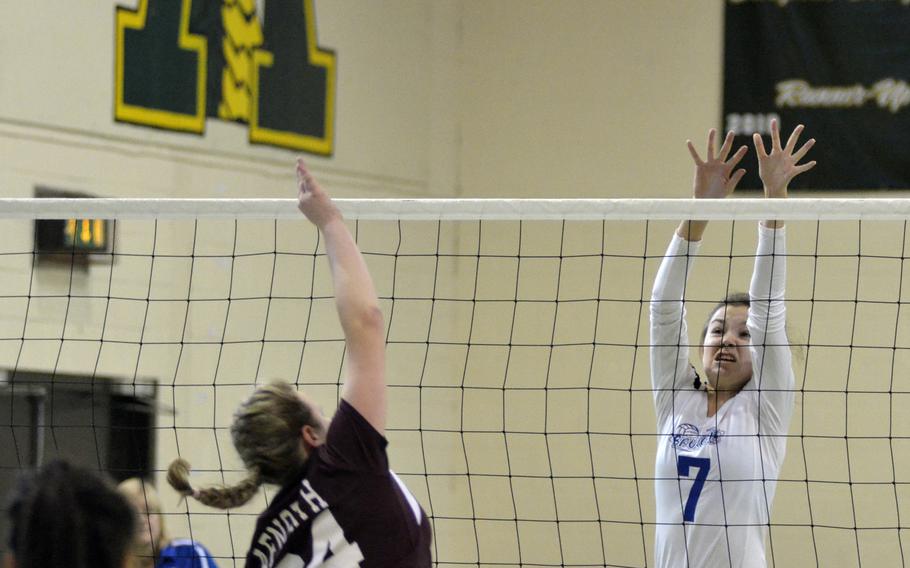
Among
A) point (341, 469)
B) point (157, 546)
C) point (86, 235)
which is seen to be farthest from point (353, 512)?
point (86, 235)

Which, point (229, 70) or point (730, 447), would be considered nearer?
point (730, 447)

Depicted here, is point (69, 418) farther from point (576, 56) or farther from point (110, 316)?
point (576, 56)

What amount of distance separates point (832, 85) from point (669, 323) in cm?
608

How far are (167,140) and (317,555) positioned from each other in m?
6.43

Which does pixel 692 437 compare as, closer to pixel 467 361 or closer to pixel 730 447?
pixel 730 447

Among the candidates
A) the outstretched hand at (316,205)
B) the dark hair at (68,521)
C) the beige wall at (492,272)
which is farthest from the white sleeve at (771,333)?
the beige wall at (492,272)

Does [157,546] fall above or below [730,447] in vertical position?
below

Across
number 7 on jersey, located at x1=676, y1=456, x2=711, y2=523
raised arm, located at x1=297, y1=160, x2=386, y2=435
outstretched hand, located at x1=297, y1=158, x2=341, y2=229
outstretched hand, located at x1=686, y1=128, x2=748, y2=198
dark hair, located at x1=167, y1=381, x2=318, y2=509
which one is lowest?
number 7 on jersey, located at x1=676, y1=456, x2=711, y2=523

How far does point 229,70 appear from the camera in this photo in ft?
→ 29.2

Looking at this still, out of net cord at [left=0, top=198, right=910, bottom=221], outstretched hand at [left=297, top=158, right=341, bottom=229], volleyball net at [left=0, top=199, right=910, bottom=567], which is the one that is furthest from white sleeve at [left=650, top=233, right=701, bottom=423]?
volleyball net at [left=0, top=199, right=910, bottom=567]

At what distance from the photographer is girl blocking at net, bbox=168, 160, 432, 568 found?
8.28ft

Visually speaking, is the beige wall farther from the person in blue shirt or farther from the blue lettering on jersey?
the blue lettering on jersey

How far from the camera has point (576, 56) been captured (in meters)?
10.4

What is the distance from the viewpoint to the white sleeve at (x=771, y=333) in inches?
153
